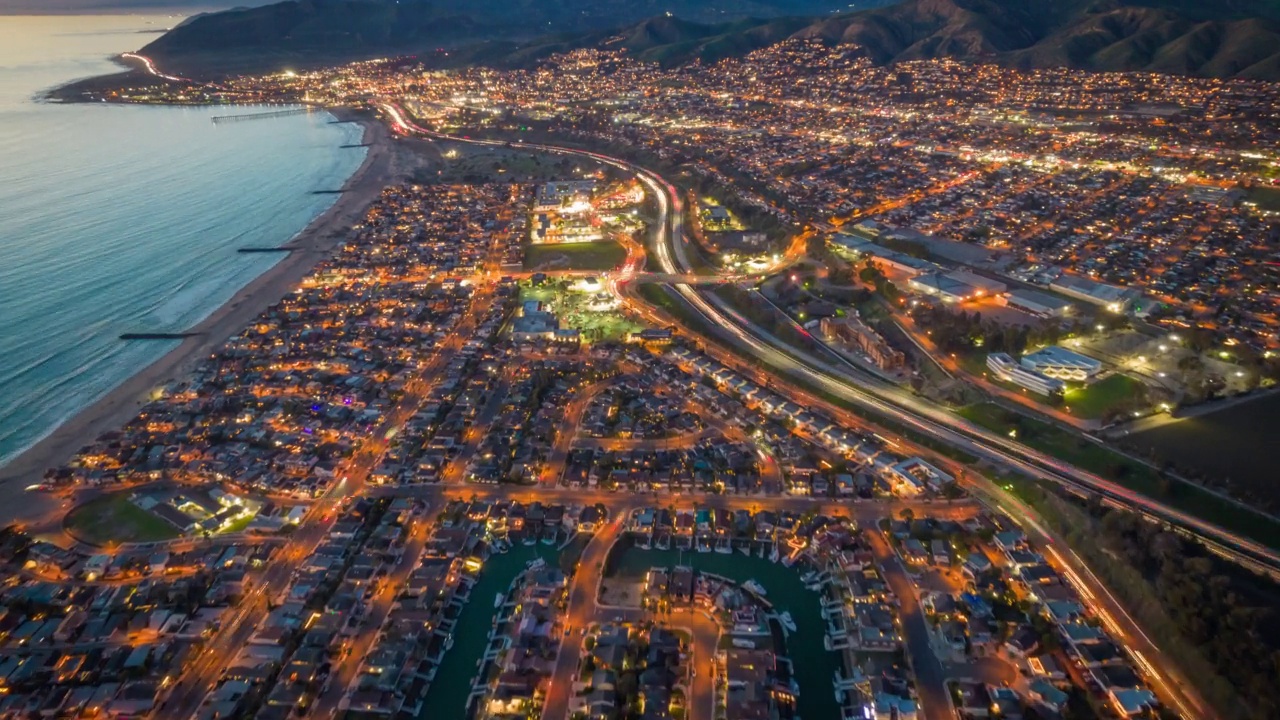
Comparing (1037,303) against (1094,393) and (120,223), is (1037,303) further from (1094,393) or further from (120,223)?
(120,223)

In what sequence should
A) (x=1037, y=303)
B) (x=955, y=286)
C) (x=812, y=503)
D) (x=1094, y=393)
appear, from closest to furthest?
(x=812, y=503), (x=1094, y=393), (x=1037, y=303), (x=955, y=286)

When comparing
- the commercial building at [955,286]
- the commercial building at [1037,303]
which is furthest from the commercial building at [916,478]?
the commercial building at [1037,303]

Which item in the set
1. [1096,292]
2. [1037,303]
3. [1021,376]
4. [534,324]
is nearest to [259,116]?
[534,324]

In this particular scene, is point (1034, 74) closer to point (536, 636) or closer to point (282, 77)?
point (536, 636)

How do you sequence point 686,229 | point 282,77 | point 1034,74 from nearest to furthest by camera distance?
point 686,229, point 1034,74, point 282,77

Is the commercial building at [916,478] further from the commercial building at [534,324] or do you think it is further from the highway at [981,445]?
the commercial building at [534,324]

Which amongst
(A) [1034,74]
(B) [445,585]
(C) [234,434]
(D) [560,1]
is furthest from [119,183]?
(D) [560,1]

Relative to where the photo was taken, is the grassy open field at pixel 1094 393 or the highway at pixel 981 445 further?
the grassy open field at pixel 1094 393
